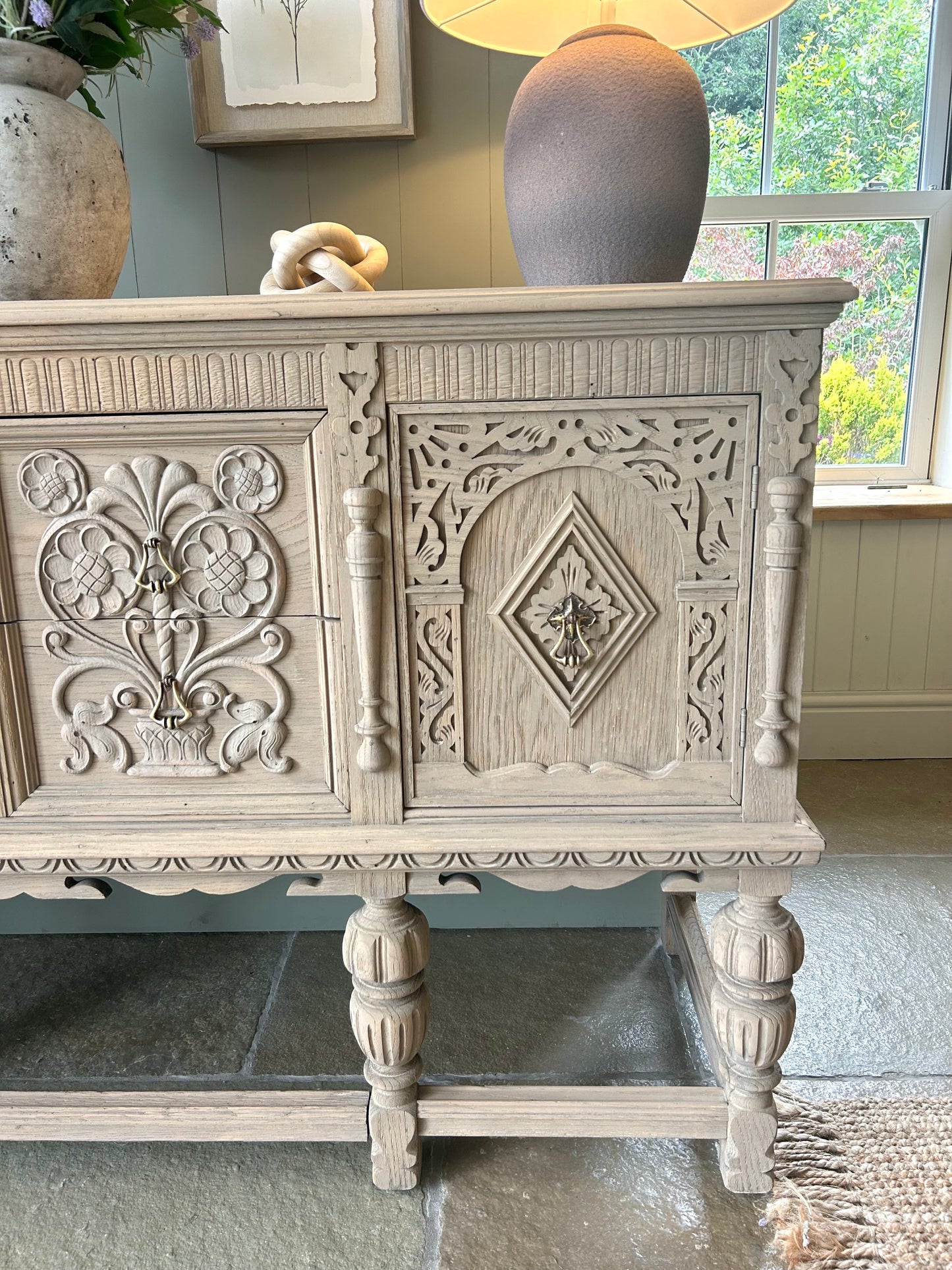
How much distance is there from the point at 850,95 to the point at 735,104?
28 centimetres

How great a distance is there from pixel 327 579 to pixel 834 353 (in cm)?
179

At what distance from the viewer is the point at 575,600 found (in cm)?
96

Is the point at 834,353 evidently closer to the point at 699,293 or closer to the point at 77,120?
the point at 699,293

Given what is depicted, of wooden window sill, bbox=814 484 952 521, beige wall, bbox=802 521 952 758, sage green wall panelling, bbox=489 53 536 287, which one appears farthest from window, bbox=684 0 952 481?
sage green wall panelling, bbox=489 53 536 287

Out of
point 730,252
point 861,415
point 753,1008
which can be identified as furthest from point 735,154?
point 753,1008

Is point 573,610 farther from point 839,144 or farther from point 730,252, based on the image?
point 839,144

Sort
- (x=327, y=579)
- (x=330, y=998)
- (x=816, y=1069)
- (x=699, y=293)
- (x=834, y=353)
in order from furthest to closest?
→ (x=834, y=353)
(x=330, y=998)
(x=816, y=1069)
(x=327, y=579)
(x=699, y=293)

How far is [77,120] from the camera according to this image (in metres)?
1.00

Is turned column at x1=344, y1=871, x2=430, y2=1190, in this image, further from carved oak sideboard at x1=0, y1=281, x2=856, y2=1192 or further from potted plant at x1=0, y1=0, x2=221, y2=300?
potted plant at x1=0, y1=0, x2=221, y2=300

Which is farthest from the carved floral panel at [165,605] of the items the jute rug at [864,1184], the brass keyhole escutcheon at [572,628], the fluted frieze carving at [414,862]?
the jute rug at [864,1184]

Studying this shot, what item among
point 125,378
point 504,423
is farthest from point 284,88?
point 504,423

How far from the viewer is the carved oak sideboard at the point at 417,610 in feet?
2.96

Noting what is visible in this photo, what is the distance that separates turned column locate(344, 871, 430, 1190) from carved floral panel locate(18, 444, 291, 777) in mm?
229

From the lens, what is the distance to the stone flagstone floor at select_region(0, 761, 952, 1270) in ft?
3.44
